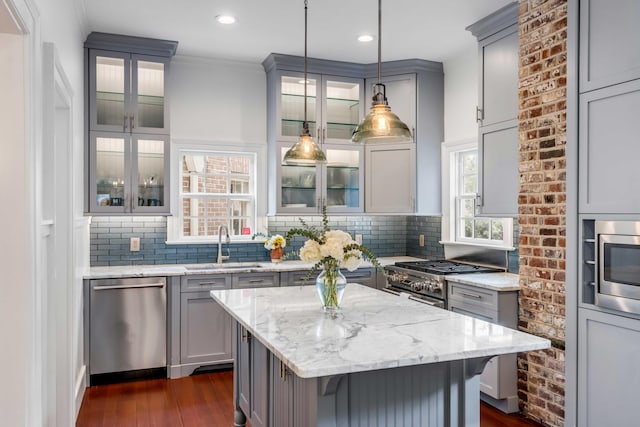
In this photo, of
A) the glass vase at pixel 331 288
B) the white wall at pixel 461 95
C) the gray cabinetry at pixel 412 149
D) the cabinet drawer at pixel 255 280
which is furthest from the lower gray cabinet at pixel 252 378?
the white wall at pixel 461 95

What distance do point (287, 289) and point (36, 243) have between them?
5.64 feet

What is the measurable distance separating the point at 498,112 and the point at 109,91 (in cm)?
313

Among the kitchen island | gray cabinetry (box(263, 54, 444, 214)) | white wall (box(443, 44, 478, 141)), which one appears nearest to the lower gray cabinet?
the kitchen island

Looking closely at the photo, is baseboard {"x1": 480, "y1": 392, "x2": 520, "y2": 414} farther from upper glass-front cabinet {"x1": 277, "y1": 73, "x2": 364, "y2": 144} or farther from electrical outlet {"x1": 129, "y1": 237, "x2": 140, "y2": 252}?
electrical outlet {"x1": 129, "y1": 237, "x2": 140, "y2": 252}

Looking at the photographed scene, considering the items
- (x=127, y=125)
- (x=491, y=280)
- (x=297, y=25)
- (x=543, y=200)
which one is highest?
(x=297, y=25)

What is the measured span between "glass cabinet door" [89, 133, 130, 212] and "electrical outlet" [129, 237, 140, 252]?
0.43 m

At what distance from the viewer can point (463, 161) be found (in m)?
4.88

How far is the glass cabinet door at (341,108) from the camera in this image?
4.98 meters

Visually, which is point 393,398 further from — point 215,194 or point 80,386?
point 215,194

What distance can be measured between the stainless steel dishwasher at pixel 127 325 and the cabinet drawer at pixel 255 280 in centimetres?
60

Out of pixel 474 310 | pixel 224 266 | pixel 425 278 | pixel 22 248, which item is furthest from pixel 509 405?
pixel 22 248

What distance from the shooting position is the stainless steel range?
159 inches

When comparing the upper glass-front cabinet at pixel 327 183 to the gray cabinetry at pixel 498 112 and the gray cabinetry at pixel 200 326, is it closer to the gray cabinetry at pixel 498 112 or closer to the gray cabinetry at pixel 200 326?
the gray cabinetry at pixel 200 326

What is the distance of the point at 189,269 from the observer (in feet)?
14.7
